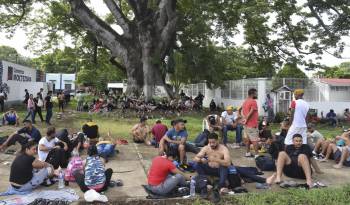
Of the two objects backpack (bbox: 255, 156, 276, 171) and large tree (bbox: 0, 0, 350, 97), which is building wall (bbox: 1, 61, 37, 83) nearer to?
large tree (bbox: 0, 0, 350, 97)

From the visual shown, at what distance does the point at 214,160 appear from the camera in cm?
837

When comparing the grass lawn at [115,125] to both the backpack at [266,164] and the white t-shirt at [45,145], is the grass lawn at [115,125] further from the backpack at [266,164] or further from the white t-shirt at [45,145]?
the white t-shirt at [45,145]

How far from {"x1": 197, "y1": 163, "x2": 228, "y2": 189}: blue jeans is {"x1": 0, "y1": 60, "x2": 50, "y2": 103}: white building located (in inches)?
844

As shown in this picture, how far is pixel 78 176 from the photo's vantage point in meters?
7.84

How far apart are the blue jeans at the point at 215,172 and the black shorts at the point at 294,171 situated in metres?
1.65

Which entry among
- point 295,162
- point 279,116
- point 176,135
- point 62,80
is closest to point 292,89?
point 279,116

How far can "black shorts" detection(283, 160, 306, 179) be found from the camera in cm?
888

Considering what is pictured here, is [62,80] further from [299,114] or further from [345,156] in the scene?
[299,114]

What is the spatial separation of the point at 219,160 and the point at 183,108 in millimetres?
18589

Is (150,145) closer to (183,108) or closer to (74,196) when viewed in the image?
(74,196)

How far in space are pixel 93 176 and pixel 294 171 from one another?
4.29 m

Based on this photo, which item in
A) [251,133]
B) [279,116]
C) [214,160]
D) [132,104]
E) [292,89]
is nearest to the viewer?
[214,160]

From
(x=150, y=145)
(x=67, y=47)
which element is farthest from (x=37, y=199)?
(x=67, y=47)

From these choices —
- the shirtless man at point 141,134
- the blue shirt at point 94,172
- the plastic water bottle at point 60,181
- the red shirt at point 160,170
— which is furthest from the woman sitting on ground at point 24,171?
the shirtless man at point 141,134
